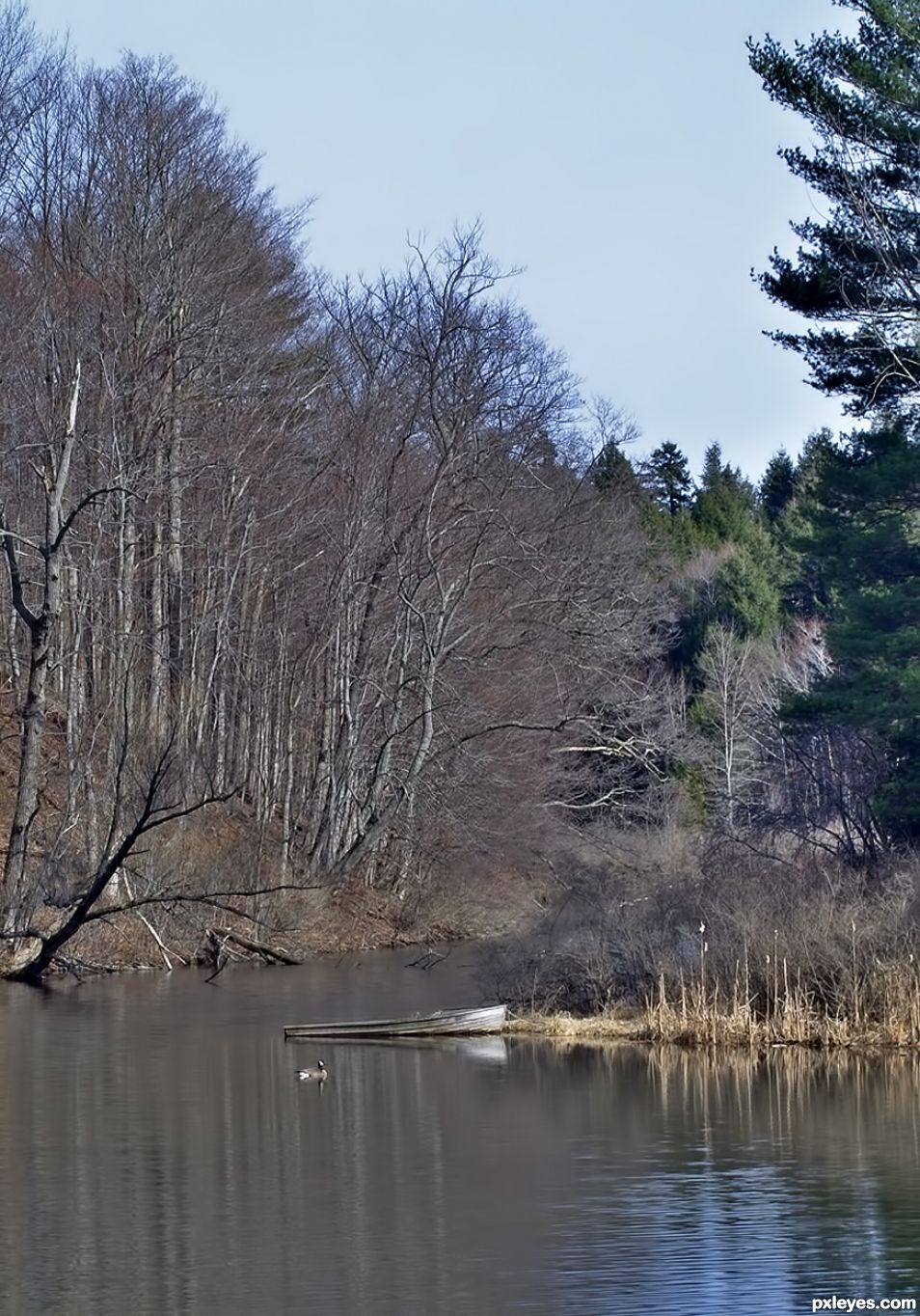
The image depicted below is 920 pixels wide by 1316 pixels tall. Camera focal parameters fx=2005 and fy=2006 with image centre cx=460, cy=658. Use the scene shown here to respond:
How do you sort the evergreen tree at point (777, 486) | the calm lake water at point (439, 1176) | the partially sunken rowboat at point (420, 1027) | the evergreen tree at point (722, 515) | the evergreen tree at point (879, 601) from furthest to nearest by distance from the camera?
the evergreen tree at point (777, 486) < the evergreen tree at point (722, 515) < the evergreen tree at point (879, 601) < the partially sunken rowboat at point (420, 1027) < the calm lake water at point (439, 1176)

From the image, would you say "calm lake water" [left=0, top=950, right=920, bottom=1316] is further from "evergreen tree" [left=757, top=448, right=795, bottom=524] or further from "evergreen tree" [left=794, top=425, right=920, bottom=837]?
"evergreen tree" [left=757, top=448, right=795, bottom=524]

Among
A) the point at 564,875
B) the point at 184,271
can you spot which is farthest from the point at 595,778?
the point at 184,271

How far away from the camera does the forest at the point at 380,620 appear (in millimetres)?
28453

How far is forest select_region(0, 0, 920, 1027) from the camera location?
2845 centimetres

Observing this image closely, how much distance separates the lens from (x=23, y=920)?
32031 mm

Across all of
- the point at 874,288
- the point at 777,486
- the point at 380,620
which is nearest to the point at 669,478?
the point at 777,486

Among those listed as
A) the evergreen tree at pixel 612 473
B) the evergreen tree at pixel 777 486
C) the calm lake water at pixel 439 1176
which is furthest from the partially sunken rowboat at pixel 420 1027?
the evergreen tree at pixel 777 486

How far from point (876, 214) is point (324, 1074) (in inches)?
564

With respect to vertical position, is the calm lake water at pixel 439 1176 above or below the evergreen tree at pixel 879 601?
below

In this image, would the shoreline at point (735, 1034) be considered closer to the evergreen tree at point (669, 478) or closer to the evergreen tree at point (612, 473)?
the evergreen tree at point (612, 473)

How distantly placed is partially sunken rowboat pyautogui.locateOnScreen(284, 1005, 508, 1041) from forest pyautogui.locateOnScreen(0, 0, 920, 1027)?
4.99 ft

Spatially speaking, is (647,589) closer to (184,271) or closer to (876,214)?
(184,271)

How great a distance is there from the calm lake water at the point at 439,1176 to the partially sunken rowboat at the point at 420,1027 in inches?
10.7

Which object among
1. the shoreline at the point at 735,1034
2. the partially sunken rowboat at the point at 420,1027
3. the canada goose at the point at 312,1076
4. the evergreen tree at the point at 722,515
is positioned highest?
the evergreen tree at the point at 722,515
